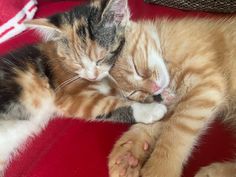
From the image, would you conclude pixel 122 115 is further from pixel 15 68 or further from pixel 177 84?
pixel 15 68

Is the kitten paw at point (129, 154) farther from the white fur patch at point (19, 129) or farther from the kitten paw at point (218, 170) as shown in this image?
the white fur patch at point (19, 129)

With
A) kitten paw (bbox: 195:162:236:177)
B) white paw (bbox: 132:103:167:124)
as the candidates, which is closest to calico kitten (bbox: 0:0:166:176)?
white paw (bbox: 132:103:167:124)

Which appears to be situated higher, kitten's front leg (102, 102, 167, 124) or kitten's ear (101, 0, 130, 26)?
kitten's ear (101, 0, 130, 26)

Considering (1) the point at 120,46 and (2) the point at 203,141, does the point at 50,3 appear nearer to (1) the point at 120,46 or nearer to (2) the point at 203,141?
(1) the point at 120,46

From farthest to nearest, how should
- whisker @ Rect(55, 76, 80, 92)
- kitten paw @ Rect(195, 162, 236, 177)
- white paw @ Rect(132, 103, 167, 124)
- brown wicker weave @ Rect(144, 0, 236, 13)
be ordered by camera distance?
brown wicker weave @ Rect(144, 0, 236, 13) < whisker @ Rect(55, 76, 80, 92) < white paw @ Rect(132, 103, 167, 124) < kitten paw @ Rect(195, 162, 236, 177)

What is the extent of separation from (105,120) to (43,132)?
0.76ft

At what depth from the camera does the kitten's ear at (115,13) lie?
131 centimetres

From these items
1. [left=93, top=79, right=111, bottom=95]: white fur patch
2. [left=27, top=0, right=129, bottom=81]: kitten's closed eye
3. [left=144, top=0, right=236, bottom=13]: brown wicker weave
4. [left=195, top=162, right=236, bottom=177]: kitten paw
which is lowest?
[left=195, top=162, right=236, bottom=177]: kitten paw

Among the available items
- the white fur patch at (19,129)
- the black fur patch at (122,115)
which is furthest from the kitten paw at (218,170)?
the white fur patch at (19,129)

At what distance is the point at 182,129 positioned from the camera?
1.20 metres

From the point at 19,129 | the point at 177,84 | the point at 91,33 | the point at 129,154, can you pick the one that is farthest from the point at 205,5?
the point at 19,129

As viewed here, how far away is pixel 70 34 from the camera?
55.1 inches

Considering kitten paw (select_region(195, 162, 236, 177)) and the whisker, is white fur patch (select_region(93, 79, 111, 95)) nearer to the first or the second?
the whisker

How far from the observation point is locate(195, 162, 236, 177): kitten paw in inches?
42.1
